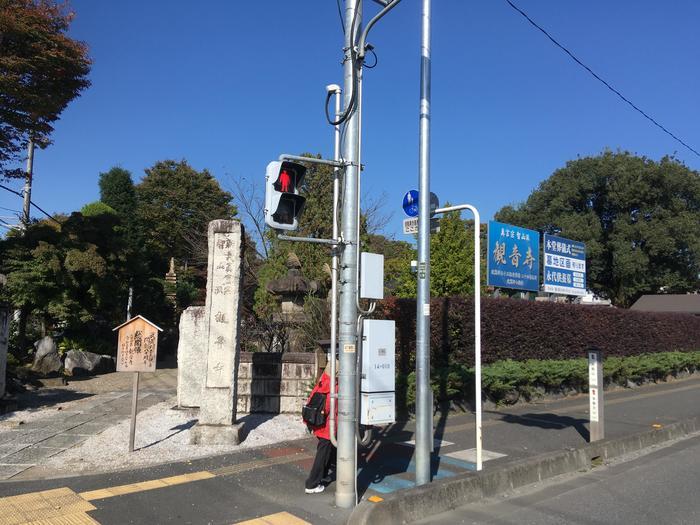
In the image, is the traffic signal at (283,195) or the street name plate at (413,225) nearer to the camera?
the traffic signal at (283,195)

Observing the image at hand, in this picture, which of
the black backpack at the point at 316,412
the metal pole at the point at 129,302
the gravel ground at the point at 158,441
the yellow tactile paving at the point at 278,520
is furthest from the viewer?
the metal pole at the point at 129,302

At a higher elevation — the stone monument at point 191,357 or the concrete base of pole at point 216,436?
the stone monument at point 191,357

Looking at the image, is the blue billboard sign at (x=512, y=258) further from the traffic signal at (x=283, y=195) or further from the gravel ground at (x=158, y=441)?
the traffic signal at (x=283, y=195)

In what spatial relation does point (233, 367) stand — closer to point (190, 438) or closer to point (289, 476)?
point (190, 438)

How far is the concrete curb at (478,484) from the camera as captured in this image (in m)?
5.11

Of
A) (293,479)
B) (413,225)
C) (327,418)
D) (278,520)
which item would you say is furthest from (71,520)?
(413,225)

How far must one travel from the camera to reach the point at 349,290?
18.3ft

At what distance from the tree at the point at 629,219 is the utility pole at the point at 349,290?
26.7 meters

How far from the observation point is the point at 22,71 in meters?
12.8

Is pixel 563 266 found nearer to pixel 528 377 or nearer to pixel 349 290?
pixel 528 377

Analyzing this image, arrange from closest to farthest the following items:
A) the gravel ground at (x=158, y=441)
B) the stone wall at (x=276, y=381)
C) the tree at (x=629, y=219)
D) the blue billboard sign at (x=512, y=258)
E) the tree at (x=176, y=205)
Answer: the gravel ground at (x=158, y=441), the stone wall at (x=276, y=381), the blue billboard sign at (x=512, y=258), the tree at (x=629, y=219), the tree at (x=176, y=205)

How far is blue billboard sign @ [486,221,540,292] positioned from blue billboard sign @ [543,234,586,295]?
2.15 meters

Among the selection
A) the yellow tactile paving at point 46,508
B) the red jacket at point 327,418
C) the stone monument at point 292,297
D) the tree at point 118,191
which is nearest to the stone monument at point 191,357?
the stone monument at point 292,297

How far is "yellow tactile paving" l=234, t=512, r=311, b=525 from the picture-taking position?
5228mm
